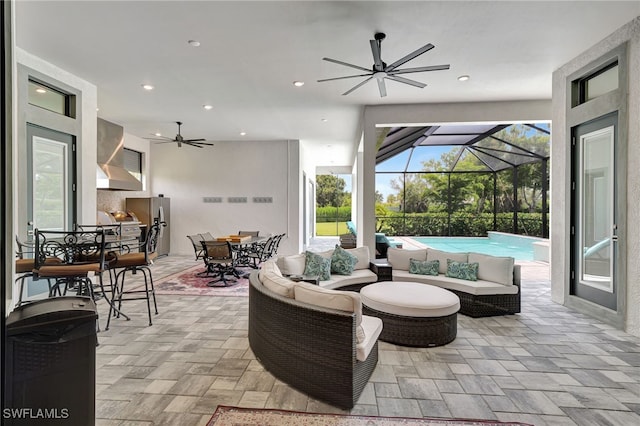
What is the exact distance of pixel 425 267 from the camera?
14.7 feet

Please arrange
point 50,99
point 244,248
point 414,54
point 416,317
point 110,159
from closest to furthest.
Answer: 1. point 416,317
2. point 414,54
3. point 50,99
4. point 244,248
5. point 110,159

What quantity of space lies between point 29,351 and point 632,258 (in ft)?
17.6

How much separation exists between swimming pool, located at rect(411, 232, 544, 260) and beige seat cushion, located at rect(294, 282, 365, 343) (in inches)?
365

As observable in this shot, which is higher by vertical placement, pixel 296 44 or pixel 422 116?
pixel 296 44

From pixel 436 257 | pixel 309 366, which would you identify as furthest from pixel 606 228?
pixel 309 366

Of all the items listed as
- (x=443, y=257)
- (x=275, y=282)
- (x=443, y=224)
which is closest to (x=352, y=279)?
(x=443, y=257)

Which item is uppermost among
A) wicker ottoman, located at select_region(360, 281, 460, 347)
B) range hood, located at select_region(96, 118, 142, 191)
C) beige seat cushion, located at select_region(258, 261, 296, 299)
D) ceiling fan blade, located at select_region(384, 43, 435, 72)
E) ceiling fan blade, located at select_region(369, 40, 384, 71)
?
ceiling fan blade, located at select_region(369, 40, 384, 71)

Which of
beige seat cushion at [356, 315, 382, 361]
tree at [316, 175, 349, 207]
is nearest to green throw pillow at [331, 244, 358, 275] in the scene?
beige seat cushion at [356, 315, 382, 361]

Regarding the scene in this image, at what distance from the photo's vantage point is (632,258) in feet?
11.5

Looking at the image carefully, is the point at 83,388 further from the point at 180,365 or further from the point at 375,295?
the point at 375,295

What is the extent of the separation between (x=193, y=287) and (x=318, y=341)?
12.8 ft

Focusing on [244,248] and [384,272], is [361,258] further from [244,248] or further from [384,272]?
[244,248]

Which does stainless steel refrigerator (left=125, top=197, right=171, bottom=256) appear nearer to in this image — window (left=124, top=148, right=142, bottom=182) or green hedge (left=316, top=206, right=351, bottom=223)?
window (left=124, top=148, right=142, bottom=182)

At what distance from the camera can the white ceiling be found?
3137mm
